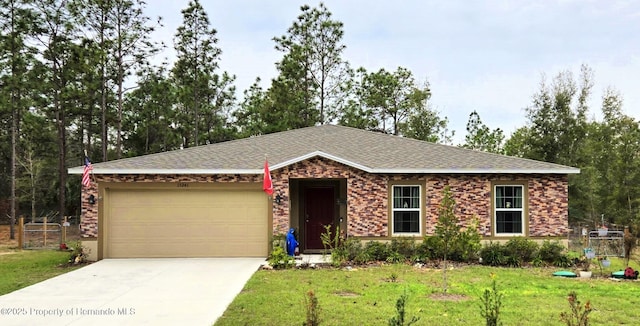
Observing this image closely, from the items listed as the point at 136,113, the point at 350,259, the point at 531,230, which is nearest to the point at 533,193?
the point at 531,230

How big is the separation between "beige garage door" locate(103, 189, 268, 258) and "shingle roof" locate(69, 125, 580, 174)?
74 centimetres

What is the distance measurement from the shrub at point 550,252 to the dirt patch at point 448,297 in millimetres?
5269

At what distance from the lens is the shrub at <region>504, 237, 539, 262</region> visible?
1330 cm

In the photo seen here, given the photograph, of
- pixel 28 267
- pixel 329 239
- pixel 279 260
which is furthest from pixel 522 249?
pixel 28 267

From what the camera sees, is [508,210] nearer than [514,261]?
No

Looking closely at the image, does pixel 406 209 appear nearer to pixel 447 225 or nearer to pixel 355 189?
pixel 355 189

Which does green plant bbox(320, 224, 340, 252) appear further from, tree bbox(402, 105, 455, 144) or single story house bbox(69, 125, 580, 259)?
tree bbox(402, 105, 455, 144)

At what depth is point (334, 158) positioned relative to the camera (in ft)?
46.5

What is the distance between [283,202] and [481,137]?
25.1m

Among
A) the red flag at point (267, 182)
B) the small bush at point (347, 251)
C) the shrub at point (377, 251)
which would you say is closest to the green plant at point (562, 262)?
the shrub at point (377, 251)

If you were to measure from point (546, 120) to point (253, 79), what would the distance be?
1774cm

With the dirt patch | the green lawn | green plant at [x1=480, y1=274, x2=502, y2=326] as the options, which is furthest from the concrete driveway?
green plant at [x1=480, y1=274, x2=502, y2=326]

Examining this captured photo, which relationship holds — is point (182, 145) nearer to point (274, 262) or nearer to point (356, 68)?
point (356, 68)

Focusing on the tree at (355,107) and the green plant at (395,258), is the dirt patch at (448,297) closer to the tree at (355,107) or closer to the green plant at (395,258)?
the green plant at (395,258)
